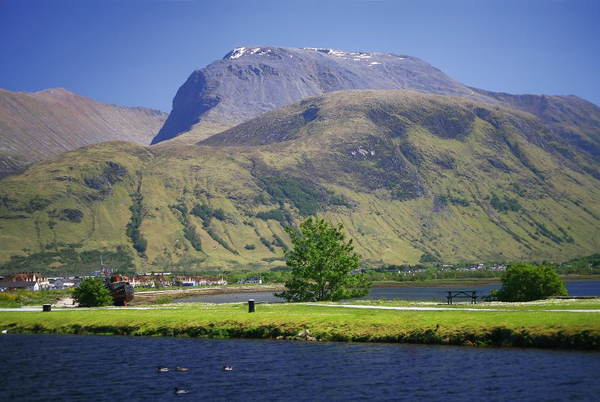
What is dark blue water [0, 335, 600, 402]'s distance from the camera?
41.9 metres

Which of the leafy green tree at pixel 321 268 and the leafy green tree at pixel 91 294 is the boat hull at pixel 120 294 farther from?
the leafy green tree at pixel 321 268

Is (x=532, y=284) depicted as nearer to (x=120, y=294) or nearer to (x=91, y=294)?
(x=91, y=294)

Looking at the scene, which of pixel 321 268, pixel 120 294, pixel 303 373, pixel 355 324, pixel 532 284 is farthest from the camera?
pixel 120 294

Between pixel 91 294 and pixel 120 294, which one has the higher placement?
pixel 91 294

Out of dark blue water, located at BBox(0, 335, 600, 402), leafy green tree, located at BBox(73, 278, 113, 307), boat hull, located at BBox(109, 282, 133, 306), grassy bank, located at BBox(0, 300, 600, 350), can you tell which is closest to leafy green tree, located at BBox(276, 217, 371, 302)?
grassy bank, located at BBox(0, 300, 600, 350)

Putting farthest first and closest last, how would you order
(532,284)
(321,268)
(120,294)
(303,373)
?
(120,294)
(321,268)
(532,284)
(303,373)

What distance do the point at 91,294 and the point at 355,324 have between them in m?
55.8

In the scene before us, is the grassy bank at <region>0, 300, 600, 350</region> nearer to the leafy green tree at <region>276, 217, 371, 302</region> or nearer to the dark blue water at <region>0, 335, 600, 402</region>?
the dark blue water at <region>0, 335, 600, 402</region>

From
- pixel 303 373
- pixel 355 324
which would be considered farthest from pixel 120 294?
pixel 303 373

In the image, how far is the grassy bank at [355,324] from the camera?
5503 centimetres

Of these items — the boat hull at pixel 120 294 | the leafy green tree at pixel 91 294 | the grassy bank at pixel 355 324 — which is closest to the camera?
the grassy bank at pixel 355 324

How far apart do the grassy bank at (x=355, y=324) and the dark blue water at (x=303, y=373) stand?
2.13 metres

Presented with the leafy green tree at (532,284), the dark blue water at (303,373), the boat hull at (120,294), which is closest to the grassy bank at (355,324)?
the dark blue water at (303,373)

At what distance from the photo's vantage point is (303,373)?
162ft
